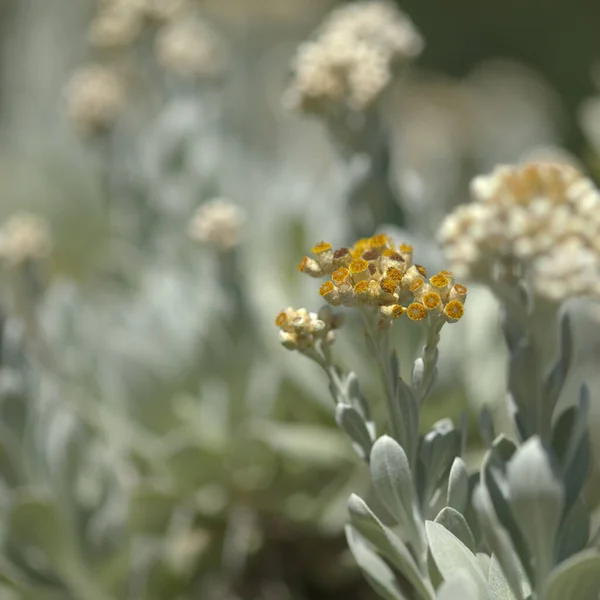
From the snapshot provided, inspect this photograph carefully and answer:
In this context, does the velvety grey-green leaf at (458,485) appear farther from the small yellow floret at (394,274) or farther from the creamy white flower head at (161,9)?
the creamy white flower head at (161,9)

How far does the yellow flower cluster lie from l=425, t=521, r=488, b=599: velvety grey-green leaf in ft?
0.28

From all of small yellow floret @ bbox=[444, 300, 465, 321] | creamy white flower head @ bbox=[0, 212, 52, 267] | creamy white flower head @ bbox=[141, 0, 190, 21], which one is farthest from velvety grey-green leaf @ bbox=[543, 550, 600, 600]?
creamy white flower head @ bbox=[141, 0, 190, 21]

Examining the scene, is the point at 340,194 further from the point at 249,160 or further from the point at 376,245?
the point at 249,160

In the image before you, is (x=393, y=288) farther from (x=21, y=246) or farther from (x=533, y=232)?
(x=21, y=246)

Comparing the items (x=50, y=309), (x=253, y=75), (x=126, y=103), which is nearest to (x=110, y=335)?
(x=50, y=309)

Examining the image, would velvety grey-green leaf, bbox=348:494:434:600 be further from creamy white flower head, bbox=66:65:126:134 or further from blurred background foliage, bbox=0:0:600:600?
creamy white flower head, bbox=66:65:126:134

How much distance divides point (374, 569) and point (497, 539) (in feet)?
0.23

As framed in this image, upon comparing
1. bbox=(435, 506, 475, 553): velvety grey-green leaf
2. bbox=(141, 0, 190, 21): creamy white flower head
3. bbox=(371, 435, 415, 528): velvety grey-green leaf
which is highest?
bbox=(141, 0, 190, 21): creamy white flower head

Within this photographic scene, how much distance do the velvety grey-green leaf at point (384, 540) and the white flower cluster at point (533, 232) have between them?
113 mm

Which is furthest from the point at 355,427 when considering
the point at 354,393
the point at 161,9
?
the point at 161,9

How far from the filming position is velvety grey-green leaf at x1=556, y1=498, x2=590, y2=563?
37cm

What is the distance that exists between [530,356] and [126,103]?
1.98 ft

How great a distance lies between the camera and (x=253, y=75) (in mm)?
1522

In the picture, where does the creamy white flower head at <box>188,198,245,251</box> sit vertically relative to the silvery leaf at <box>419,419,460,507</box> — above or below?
above
